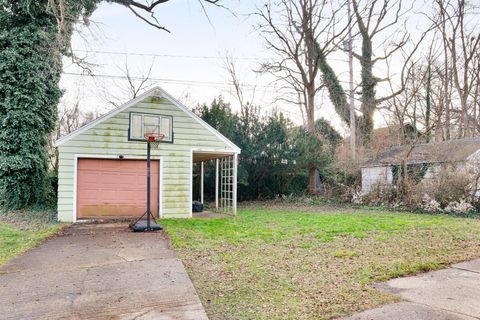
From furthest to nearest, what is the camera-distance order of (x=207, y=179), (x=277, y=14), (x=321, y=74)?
(x=321, y=74) < (x=277, y=14) < (x=207, y=179)

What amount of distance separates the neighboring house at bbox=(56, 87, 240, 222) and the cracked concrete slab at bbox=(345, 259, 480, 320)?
7388 millimetres

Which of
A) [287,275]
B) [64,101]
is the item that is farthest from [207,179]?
[64,101]

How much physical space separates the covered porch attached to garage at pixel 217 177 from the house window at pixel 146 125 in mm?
1252

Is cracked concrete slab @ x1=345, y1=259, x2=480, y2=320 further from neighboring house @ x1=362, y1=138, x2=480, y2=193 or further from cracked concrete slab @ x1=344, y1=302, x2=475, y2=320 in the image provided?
neighboring house @ x1=362, y1=138, x2=480, y2=193

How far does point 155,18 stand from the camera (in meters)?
12.4

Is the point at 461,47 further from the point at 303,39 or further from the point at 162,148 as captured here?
the point at 162,148

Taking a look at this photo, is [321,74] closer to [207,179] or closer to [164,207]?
[207,179]

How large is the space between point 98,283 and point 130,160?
6.24 m

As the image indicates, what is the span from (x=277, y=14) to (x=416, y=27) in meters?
7.52

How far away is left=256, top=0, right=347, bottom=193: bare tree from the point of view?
61.8ft

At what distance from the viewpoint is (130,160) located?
33.5 feet

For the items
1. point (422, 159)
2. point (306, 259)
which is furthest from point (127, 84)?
point (306, 259)

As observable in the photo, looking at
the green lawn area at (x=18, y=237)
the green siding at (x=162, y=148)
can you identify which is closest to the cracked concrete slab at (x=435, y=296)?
the green lawn area at (x=18, y=237)

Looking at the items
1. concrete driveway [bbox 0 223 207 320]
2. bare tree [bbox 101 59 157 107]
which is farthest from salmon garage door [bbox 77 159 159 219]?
bare tree [bbox 101 59 157 107]
